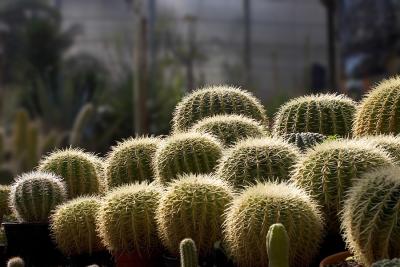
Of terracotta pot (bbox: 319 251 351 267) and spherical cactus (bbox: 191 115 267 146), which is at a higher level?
spherical cactus (bbox: 191 115 267 146)

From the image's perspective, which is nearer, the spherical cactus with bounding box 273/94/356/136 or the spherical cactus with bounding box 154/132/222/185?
the spherical cactus with bounding box 154/132/222/185

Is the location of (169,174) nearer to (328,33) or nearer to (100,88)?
(100,88)

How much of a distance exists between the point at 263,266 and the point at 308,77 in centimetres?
1919

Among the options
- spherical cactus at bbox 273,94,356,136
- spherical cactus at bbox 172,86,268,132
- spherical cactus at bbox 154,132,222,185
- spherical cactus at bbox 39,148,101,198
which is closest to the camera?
spherical cactus at bbox 154,132,222,185

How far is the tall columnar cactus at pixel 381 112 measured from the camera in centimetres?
351

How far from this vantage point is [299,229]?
2.75 m

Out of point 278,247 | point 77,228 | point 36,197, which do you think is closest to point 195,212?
point 278,247

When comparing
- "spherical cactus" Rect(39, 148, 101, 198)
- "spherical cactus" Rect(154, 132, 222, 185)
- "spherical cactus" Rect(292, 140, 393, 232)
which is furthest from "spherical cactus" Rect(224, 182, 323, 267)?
"spherical cactus" Rect(39, 148, 101, 198)

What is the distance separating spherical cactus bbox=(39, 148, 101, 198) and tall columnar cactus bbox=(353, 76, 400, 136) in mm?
1440

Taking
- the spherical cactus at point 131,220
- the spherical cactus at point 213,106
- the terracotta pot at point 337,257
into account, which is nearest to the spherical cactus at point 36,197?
the spherical cactus at point 131,220

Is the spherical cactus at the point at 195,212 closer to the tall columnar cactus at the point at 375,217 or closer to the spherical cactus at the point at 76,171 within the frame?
the tall columnar cactus at the point at 375,217

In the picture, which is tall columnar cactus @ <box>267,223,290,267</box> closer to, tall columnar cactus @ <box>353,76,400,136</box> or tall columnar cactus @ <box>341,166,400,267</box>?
tall columnar cactus @ <box>341,166,400,267</box>

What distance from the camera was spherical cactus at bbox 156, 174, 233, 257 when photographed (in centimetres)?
295

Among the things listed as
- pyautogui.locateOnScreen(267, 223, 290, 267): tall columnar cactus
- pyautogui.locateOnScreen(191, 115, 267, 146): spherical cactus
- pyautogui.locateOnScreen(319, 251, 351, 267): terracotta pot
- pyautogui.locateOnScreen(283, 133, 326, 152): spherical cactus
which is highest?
pyautogui.locateOnScreen(191, 115, 267, 146): spherical cactus
